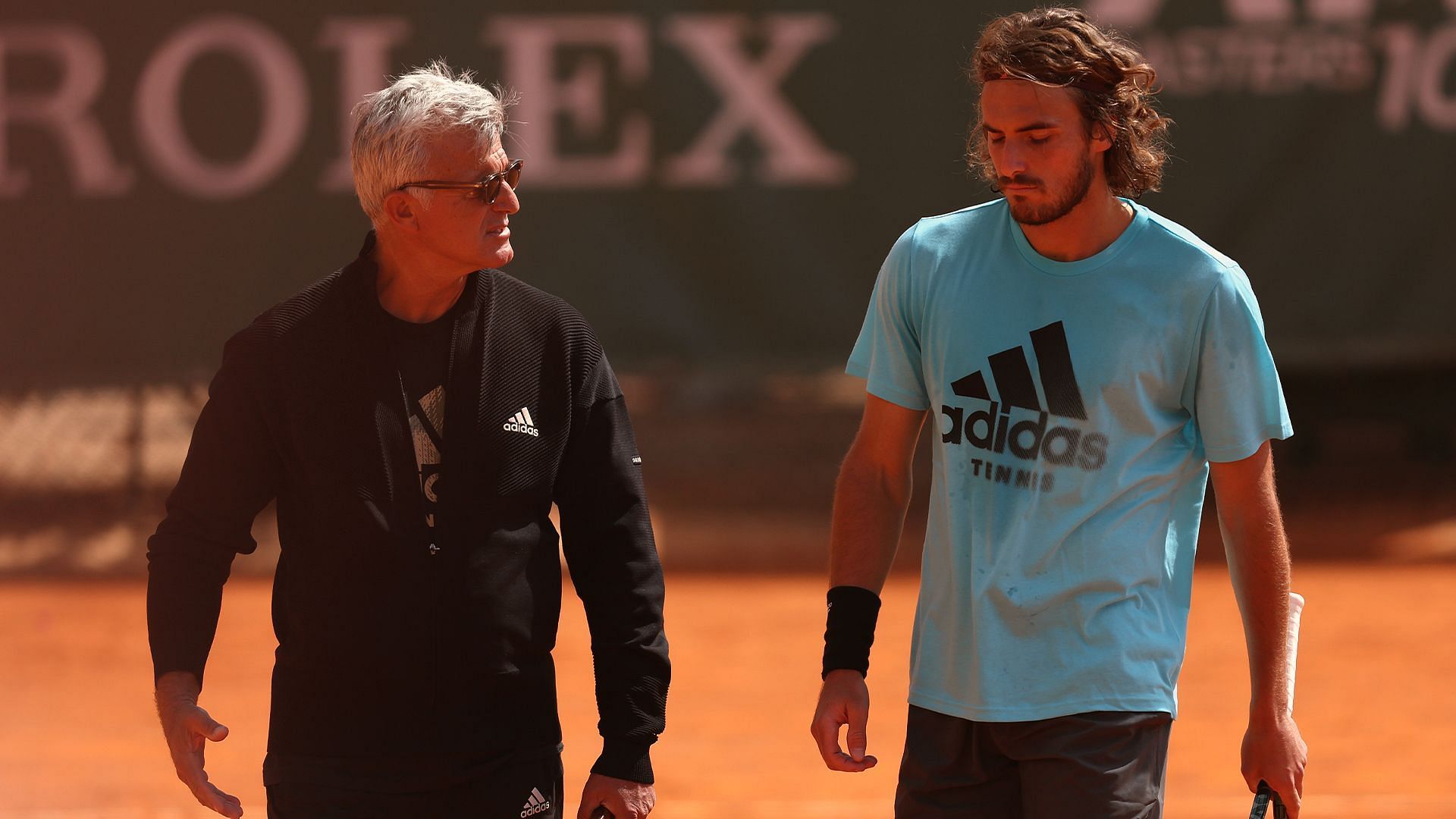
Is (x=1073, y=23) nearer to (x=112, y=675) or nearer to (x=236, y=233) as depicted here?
(x=112, y=675)

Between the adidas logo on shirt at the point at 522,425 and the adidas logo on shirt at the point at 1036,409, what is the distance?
1.88 feet

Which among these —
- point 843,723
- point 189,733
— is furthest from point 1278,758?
point 189,733

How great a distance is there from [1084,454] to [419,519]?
864 millimetres

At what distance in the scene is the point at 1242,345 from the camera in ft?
7.64

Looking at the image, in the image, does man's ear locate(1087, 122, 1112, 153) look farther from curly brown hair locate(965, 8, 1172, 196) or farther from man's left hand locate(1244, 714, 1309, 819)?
man's left hand locate(1244, 714, 1309, 819)

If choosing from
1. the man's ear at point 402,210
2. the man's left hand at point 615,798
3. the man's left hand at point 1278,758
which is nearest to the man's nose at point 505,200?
the man's ear at point 402,210

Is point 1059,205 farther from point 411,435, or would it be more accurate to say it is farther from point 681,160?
point 681,160

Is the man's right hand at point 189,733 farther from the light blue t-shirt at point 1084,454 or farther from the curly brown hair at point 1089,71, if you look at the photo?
the curly brown hair at point 1089,71

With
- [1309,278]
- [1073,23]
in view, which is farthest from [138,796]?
[1309,278]

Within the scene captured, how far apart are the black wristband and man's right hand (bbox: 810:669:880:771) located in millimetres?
40

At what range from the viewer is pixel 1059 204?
2369 mm

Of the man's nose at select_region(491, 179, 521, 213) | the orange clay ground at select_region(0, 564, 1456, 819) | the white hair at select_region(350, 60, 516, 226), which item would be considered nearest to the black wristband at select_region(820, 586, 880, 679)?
the man's nose at select_region(491, 179, 521, 213)

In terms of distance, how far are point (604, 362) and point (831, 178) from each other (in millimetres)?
5745

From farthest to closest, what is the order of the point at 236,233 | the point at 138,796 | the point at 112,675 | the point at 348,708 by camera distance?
1. the point at 236,233
2. the point at 112,675
3. the point at 138,796
4. the point at 348,708
